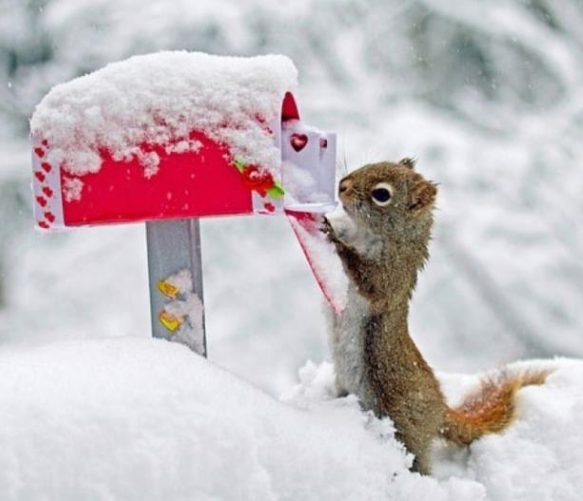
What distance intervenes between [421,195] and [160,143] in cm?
42

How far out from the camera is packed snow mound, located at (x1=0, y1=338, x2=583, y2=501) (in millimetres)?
730

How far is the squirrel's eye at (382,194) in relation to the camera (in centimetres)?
120

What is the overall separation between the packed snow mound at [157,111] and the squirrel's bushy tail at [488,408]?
46 centimetres

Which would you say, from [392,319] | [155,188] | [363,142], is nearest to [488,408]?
[392,319]

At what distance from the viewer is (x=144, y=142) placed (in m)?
0.93

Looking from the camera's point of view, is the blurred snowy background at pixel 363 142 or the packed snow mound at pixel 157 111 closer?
the packed snow mound at pixel 157 111

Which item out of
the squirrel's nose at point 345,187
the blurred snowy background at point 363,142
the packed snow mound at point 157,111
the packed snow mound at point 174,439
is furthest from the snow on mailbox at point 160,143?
the blurred snowy background at point 363,142

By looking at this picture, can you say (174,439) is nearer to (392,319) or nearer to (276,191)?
(276,191)

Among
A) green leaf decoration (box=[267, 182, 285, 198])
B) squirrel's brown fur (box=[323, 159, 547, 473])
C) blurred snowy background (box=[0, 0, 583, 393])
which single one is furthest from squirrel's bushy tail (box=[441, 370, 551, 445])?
blurred snowy background (box=[0, 0, 583, 393])

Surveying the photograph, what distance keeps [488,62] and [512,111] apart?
0.73 ft

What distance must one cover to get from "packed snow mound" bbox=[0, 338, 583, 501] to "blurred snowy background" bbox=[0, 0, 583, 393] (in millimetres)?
2523

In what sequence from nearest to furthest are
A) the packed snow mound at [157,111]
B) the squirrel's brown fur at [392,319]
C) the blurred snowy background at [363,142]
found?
the packed snow mound at [157,111] → the squirrel's brown fur at [392,319] → the blurred snowy background at [363,142]

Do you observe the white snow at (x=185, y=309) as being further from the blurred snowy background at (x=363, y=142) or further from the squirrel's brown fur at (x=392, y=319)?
the blurred snowy background at (x=363, y=142)

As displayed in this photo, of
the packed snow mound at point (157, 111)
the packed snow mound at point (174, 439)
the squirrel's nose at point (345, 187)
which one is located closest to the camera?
the packed snow mound at point (174, 439)
